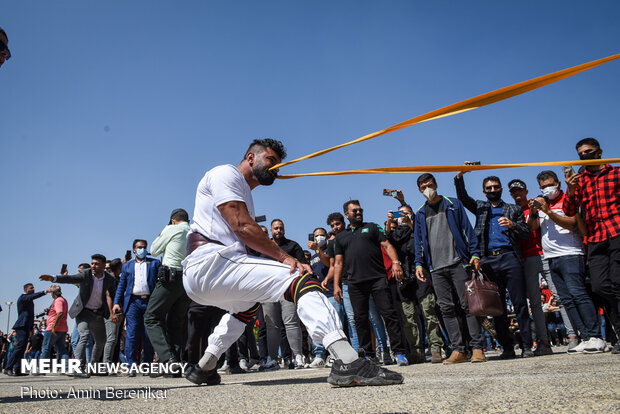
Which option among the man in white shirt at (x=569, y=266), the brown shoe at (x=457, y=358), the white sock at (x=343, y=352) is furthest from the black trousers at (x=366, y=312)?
the white sock at (x=343, y=352)

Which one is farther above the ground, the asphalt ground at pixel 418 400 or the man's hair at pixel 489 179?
the man's hair at pixel 489 179

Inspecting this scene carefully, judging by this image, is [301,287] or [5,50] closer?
[5,50]

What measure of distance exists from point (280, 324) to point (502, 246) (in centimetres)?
360

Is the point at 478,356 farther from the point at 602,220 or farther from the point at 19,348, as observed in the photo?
the point at 19,348

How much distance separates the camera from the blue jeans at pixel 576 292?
5219 millimetres

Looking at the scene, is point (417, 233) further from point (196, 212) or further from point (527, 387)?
point (527, 387)

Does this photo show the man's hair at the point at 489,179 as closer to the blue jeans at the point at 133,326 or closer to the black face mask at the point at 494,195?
the black face mask at the point at 494,195

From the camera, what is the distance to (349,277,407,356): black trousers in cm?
604

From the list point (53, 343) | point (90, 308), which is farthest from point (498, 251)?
point (53, 343)

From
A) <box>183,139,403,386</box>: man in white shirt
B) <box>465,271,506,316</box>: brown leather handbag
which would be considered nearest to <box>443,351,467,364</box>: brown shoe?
<box>465,271,506,316</box>: brown leather handbag

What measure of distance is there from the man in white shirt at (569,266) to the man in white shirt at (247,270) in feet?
11.3

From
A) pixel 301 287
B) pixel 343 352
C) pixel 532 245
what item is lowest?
pixel 343 352

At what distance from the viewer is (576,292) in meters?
5.34

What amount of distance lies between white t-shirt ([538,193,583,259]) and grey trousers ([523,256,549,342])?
0.35 metres
